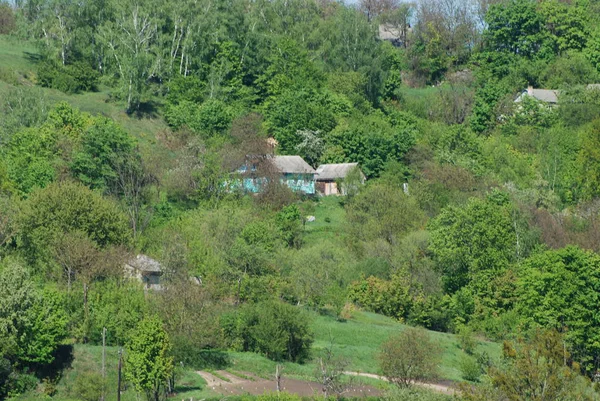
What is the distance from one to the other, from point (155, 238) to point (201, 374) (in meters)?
17.5

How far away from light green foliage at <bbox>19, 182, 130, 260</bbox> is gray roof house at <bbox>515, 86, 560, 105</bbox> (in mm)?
49934

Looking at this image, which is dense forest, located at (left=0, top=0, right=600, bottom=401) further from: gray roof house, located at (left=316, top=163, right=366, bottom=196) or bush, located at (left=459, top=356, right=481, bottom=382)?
gray roof house, located at (left=316, top=163, right=366, bottom=196)

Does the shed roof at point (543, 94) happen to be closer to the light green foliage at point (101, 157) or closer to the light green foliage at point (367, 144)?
the light green foliage at point (367, 144)

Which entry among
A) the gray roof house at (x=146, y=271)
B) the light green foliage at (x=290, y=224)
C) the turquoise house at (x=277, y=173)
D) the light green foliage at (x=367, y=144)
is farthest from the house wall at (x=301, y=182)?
the gray roof house at (x=146, y=271)

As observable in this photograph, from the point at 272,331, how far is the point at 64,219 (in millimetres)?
14155

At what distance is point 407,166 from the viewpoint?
89.2 metres

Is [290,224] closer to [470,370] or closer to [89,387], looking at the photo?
[470,370]

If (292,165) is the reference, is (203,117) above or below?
above

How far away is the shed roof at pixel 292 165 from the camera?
88125 millimetres

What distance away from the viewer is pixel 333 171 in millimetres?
89812

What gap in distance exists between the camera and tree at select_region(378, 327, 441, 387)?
5288 centimetres

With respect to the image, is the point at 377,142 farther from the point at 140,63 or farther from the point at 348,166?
the point at 140,63

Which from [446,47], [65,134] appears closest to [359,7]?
[446,47]

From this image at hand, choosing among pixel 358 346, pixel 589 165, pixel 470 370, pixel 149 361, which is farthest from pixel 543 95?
pixel 149 361
